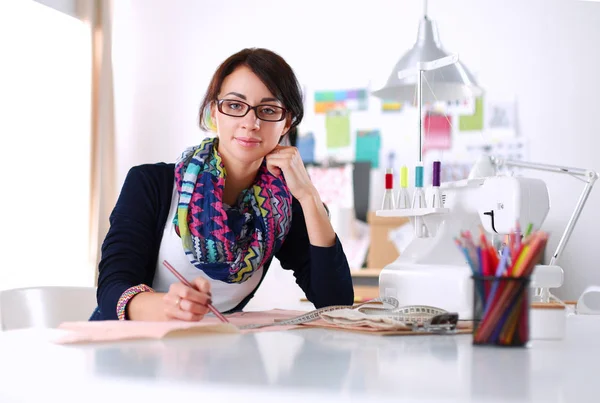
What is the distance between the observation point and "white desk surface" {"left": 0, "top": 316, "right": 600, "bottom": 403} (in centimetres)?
64

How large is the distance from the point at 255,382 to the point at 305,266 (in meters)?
1.22

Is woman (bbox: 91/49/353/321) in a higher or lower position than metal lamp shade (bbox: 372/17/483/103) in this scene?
lower

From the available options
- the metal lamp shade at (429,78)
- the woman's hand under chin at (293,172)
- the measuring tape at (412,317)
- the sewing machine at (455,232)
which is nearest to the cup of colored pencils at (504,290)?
the measuring tape at (412,317)

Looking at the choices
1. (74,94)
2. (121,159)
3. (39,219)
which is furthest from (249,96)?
(121,159)

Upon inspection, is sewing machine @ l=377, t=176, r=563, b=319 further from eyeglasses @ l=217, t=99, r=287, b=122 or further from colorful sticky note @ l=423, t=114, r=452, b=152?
colorful sticky note @ l=423, t=114, r=452, b=152

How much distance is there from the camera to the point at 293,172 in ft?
5.60

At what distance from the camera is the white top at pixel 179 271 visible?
67.0 inches

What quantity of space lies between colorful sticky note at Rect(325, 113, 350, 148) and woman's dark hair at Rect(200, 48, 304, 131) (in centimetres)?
280

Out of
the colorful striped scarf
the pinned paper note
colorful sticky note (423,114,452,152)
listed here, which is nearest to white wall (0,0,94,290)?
the pinned paper note

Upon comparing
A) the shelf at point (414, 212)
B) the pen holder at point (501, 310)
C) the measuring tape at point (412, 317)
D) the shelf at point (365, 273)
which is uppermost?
the shelf at point (414, 212)

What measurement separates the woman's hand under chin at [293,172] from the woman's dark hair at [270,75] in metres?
0.12

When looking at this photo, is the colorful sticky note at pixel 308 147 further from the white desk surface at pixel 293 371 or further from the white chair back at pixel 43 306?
the white desk surface at pixel 293 371

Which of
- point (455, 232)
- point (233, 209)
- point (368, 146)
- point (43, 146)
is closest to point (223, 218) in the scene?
point (233, 209)

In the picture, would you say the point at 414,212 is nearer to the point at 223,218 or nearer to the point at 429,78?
the point at 223,218
